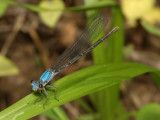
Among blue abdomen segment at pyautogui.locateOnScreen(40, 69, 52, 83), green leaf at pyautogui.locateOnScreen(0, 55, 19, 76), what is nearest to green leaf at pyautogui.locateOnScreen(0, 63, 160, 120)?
blue abdomen segment at pyautogui.locateOnScreen(40, 69, 52, 83)

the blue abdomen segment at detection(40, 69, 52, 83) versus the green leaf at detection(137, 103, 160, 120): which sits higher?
the blue abdomen segment at detection(40, 69, 52, 83)

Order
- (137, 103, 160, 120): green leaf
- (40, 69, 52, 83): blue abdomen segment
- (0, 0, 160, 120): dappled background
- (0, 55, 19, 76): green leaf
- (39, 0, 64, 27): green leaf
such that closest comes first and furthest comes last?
(137, 103, 160, 120): green leaf < (40, 69, 52, 83): blue abdomen segment < (0, 55, 19, 76): green leaf < (39, 0, 64, 27): green leaf < (0, 0, 160, 120): dappled background

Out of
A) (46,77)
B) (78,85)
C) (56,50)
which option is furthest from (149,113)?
(56,50)

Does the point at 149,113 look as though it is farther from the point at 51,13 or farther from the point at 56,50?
the point at 56,50

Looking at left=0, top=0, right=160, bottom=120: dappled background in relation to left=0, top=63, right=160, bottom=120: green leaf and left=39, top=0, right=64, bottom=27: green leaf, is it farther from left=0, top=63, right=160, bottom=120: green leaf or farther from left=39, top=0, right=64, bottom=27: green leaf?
left=0, top=63, right=160, bottom=120: green leaf

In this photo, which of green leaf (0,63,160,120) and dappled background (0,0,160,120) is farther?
dappled background (0,0,160,120)

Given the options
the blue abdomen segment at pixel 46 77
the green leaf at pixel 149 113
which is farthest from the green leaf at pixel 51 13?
the green leaf at pixel 149 113
